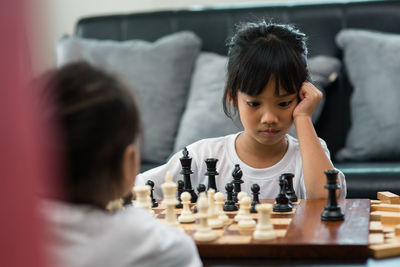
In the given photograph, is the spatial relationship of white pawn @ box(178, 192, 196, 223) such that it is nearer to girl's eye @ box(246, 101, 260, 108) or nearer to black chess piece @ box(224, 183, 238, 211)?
black chess piece @ box(224, 183, 238, 211)

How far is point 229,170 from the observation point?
2.27 metres

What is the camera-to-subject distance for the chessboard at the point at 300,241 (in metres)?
1.29

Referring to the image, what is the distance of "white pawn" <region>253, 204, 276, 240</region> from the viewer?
1350 mm

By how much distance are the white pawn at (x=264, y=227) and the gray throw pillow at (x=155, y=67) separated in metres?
2.09

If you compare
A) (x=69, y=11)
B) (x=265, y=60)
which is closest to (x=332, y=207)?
(x=265, y=60)

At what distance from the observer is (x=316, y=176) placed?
1981mm

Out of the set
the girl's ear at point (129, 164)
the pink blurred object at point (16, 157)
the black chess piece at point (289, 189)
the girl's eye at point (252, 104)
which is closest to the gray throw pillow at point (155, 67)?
the girl's eye at point (252, 104)

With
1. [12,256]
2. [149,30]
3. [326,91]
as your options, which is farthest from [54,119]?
[149,30]

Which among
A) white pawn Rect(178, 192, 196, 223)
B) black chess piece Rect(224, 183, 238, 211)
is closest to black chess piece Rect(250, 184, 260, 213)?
black chess piece Rect(224, 183, 238, 211)

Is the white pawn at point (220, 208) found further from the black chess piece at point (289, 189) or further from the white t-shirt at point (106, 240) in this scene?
the white t-shirt at point (106, 240)

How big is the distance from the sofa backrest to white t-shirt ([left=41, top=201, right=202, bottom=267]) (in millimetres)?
2437

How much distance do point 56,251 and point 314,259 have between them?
20.7 inches

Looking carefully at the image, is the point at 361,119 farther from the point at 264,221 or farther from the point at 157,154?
the point at 264,221

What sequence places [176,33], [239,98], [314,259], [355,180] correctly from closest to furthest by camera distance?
[314,259] < [239,98] < [355,180] < [176,33]
